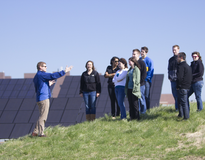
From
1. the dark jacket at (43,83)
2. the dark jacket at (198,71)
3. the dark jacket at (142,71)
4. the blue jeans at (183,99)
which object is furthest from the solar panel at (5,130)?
the dark jacket at (198,71)

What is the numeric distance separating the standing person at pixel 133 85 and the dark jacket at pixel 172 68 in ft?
3.22

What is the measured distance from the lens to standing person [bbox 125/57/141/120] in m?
8.32

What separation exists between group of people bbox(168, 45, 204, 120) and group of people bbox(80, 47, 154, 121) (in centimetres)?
82

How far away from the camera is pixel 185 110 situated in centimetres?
796

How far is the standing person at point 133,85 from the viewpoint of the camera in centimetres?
832

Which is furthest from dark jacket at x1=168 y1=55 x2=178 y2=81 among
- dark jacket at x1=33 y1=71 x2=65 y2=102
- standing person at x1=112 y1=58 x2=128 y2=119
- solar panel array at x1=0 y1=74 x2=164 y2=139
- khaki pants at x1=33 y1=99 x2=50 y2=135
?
solar panel array at x1=0 y1=74 x2=164 y2=139

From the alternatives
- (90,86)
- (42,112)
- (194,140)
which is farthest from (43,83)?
(194,140)

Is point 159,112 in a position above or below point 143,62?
below

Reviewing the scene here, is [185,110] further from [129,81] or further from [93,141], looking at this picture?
[93,141]

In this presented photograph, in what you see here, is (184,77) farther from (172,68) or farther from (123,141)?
(123,141)

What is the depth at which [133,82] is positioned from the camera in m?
8.34

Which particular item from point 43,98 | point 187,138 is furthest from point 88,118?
point 187,138

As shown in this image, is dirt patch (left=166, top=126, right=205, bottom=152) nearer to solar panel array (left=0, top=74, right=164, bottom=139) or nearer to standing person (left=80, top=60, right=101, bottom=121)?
standing person (left=80, top=60, right=101, bottom=121)

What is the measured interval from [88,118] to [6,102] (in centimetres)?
920
